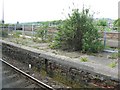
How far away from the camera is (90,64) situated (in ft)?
31.6

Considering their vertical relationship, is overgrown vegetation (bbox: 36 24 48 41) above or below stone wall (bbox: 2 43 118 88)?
above

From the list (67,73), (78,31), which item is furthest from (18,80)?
(78,31)

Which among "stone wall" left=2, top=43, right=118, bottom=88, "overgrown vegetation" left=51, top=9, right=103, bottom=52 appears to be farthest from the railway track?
"overgrown vegetation" left=51, top=9, right=103, bottom=52

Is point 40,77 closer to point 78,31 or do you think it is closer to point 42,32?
point 78,31

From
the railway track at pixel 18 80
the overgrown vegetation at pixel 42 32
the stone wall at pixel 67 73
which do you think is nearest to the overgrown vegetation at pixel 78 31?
the stone wall at pixel 67 73

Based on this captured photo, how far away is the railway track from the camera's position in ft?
24.9

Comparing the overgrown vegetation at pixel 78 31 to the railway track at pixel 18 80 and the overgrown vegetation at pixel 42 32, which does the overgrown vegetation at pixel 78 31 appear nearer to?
the railway track at pixel 18 80

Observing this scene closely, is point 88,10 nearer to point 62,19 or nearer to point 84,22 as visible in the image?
point 84,22

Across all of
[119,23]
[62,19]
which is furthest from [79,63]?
[62,19]

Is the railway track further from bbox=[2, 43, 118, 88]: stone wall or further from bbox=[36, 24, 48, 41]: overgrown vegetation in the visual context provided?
bbox=[36, 24, 48, 41]: overgrown vegetation

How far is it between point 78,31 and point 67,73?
14.8 feet

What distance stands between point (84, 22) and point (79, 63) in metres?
4.22

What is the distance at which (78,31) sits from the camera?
13.4m

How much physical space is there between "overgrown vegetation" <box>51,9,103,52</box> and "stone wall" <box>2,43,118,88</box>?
2000 mm
